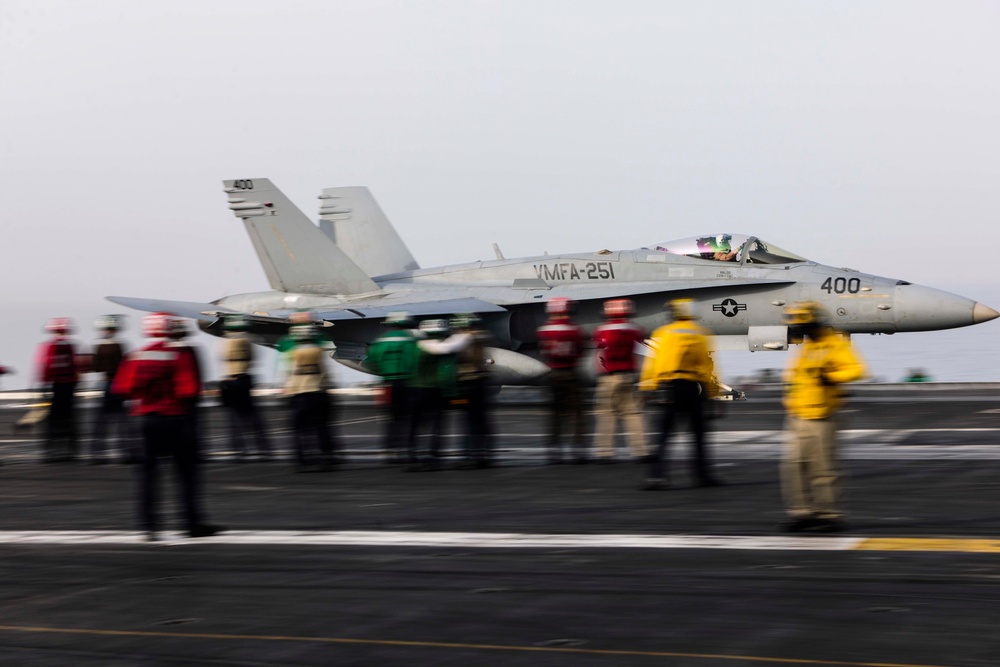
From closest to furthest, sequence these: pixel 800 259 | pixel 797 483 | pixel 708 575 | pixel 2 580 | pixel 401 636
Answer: pixel 401 636 < pixel 708 575 < pixel 2 580 < pixel 797 483 < pixel 800 259

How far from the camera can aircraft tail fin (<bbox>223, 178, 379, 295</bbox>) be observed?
1064 inches

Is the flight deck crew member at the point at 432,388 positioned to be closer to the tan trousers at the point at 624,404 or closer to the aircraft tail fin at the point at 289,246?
the tan trousers at the point at 624,404

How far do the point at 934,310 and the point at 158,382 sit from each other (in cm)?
1622

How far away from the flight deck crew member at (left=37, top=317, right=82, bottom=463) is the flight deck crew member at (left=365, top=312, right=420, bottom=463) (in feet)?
14.1

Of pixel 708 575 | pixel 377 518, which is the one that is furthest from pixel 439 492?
pixel 708 575

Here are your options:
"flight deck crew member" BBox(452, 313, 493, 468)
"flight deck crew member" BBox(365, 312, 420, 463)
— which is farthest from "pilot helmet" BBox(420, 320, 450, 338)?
"flight deck crew member" BBox(365, 312, 420, 463)

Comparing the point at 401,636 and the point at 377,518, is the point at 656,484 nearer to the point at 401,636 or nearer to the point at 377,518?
the point at 377,518

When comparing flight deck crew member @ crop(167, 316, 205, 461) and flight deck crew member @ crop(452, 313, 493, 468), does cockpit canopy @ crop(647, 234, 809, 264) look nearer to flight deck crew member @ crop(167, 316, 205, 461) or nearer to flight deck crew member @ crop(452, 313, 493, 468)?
flight deck crew member @ crop(452, 313, 493, 468)

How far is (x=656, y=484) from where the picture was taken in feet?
38.0

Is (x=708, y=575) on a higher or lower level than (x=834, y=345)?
lower

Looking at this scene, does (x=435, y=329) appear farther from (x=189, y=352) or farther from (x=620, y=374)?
(x=189, y=352)

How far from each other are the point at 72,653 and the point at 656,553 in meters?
3.98

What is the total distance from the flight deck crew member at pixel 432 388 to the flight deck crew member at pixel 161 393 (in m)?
4.56

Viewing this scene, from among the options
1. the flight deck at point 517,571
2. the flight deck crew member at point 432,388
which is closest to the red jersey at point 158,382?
the flight deck at point 517,571
